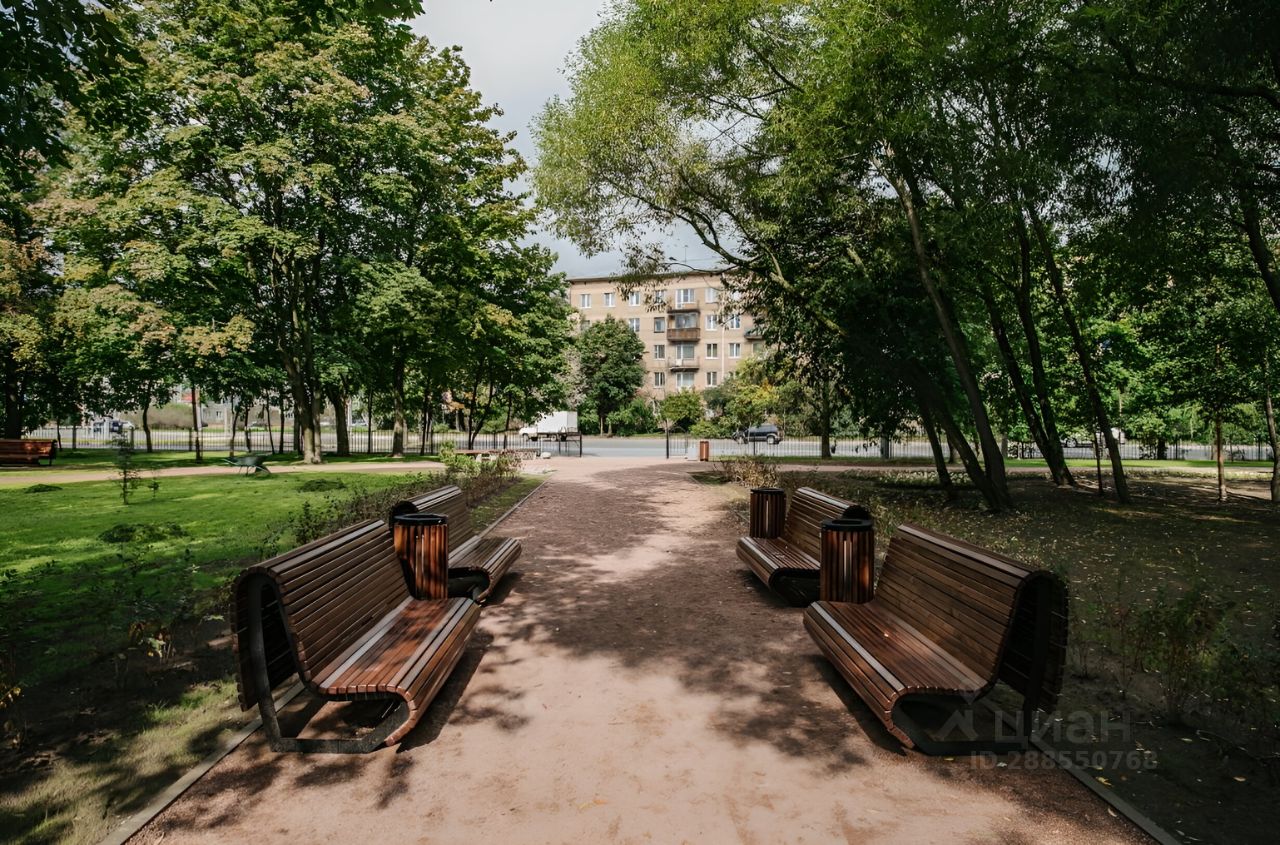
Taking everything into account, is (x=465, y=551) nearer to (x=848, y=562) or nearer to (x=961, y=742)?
(x=848, y=562)

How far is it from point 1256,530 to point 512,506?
13339 millimetres

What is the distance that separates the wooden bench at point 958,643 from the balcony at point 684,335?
64954 millimetres

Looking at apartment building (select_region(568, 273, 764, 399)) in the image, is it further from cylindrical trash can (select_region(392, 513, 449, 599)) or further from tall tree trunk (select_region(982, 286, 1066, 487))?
cylindrical trash can (select_region(392, 513, 449, 599))

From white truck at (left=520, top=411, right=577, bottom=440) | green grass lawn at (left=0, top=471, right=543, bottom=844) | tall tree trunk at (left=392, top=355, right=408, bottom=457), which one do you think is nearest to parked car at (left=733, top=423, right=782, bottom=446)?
white truck at (left=520, top=411, right=577, bottom=440)

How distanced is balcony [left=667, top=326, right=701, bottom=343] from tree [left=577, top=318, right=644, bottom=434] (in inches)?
364

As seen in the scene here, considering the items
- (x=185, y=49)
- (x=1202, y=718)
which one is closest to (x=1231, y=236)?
(x=1202, y=718)

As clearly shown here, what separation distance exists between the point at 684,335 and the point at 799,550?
62.5 metres

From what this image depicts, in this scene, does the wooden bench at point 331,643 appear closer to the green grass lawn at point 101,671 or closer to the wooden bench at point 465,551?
the green grass lawn at point 101,671

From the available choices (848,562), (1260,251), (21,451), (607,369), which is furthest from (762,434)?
(848,562)

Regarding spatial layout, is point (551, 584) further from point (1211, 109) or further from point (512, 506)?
point (1211, 109)

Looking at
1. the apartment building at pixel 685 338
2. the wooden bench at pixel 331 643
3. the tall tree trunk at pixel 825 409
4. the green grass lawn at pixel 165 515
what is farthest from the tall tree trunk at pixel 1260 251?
the apartment building at pixel 685 338

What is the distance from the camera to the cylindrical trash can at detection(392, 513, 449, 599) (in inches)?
233

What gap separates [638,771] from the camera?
368 cm

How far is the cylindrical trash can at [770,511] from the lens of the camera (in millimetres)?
8875
